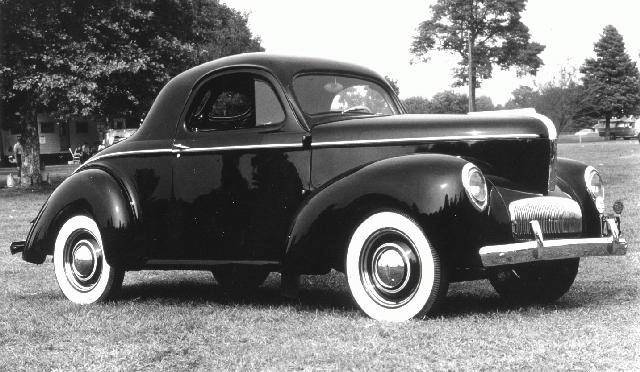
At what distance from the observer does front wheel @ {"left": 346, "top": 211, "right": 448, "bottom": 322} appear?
5.04 m

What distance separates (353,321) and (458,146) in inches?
51.7

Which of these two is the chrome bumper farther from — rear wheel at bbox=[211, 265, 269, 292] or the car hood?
rear wheel at bbox=[211, 265, 269, 292]

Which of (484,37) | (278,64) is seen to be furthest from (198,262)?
(484,37)

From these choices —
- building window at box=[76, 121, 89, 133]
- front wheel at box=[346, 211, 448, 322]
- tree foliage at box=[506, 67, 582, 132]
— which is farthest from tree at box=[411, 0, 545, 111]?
front wheel at box=[346, 211, 448, 322]

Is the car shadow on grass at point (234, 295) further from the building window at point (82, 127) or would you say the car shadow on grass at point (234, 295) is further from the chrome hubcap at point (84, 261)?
the building window at point (82, 127)

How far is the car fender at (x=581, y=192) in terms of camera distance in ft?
18.8

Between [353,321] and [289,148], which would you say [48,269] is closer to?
[289,148]

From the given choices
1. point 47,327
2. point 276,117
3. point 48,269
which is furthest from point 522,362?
point 48,269

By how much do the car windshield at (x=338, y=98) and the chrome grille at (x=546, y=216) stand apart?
1510mm

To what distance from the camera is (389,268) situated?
5.17 meters

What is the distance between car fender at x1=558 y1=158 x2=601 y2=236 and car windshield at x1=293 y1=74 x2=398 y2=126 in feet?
4.69

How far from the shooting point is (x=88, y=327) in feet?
17.8

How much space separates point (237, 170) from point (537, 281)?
2.28 m

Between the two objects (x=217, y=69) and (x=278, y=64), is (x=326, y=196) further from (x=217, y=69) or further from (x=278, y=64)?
(x=217, y=69)
